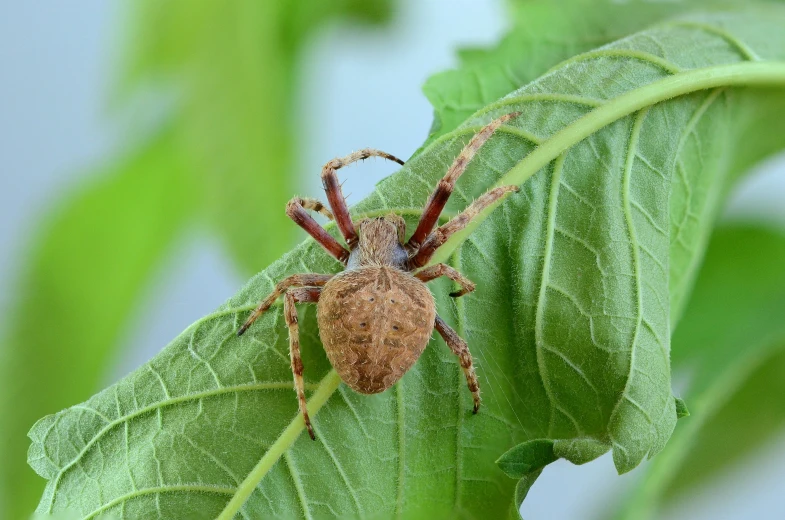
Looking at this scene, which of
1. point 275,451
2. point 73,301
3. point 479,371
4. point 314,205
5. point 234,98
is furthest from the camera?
point 73,301

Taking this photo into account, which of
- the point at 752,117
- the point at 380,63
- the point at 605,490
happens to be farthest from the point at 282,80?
the point at 605,490

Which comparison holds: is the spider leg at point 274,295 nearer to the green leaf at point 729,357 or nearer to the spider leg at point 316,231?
the spider leg at point 316,231

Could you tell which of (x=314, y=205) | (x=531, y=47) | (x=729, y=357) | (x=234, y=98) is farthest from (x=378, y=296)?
(x=729, y=357)

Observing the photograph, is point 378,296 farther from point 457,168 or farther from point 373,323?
point 457,168

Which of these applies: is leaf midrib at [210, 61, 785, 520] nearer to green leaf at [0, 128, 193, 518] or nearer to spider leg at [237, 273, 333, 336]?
spider leg at [237, 273, 333, 336]

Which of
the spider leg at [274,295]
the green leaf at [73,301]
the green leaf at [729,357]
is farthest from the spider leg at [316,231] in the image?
the green leaf at [729,357]

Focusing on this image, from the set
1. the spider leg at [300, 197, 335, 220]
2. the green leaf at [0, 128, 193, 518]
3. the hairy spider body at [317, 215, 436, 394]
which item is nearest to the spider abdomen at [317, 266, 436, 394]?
the hairy spider body at [317, 215, 436, 394]
